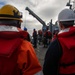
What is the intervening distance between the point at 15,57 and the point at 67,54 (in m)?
1.02

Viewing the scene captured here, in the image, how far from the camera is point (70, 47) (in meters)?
3.89

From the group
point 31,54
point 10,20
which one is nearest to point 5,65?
point 31,54

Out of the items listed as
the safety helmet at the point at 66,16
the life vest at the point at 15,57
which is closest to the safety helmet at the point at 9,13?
the life vest at the point at 15,57

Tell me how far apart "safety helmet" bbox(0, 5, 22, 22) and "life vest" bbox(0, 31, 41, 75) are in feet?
0.73

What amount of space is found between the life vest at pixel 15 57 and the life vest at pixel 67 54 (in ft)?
2.69

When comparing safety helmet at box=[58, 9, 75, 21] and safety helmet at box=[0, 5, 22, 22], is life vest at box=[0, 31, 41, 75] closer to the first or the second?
safety helmet at box=[0, 5, 22, 22]

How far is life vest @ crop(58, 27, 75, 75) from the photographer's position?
394cm

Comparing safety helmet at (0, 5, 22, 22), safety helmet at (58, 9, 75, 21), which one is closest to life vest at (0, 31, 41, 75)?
safety helmet at (0, 5, 22, 22)

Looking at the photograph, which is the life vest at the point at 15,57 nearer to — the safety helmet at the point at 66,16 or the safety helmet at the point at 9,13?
the safety helmet at the point at 9,13

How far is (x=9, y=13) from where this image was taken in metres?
3.38

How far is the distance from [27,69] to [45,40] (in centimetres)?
2321

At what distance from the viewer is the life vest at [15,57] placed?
10.3ft

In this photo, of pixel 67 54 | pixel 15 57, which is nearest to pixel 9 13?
pixel 15 57

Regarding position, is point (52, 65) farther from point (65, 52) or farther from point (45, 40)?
point (45, 40)
